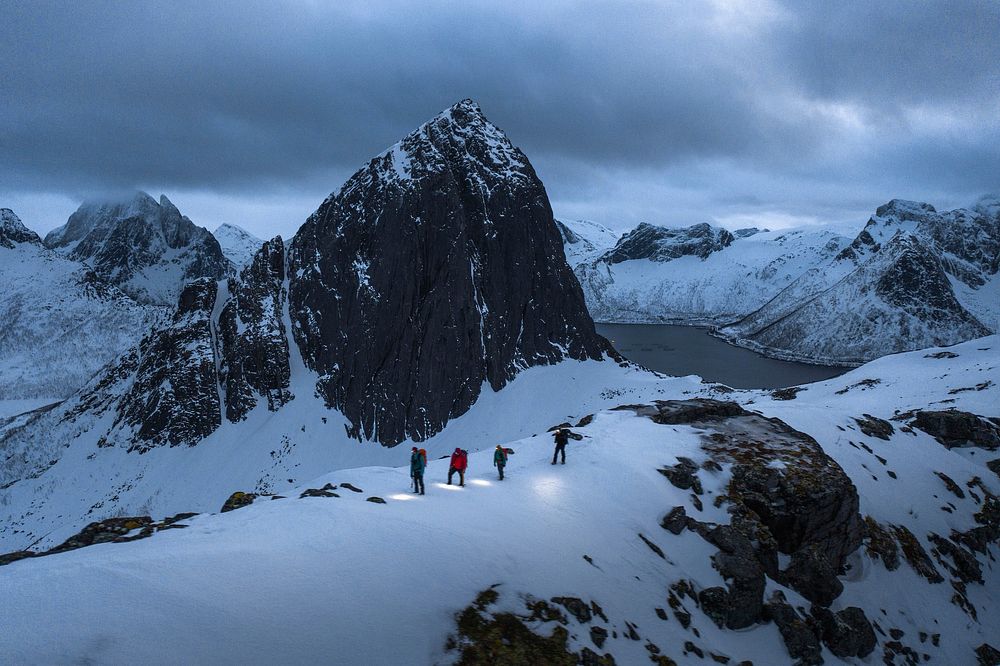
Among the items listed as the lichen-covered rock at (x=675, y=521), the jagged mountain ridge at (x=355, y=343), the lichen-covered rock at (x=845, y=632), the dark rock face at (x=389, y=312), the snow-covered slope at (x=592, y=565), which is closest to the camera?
the snow-covered slope at (x=592, y=565)

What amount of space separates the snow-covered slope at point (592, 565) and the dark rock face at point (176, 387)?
61640 millimetres

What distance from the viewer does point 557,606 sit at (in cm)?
1355

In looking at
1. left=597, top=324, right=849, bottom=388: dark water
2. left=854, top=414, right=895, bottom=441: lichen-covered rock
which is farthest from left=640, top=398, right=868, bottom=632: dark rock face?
left=597, top=324, right=849, bottom=388: dark water

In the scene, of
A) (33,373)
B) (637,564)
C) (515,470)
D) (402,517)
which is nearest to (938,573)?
(637,564)

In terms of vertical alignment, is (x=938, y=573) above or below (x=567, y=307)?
below

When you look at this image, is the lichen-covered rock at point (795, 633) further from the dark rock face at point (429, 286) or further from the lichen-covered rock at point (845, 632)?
the dark rock face at point (429, 286)

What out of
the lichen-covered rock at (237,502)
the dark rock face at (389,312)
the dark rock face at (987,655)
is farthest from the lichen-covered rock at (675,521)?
the dark rock face at (389,312)

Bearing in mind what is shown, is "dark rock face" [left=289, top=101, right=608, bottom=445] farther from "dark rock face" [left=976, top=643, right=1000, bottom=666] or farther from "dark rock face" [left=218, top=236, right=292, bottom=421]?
"dark rock face" [left=976, top=643, right=1000, bottom=666]

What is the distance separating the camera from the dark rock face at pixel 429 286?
2982 inches

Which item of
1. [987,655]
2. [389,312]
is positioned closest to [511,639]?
[987,655]

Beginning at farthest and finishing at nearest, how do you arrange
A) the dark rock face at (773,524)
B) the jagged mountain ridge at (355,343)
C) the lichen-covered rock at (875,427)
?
1. the jagged mountain ridge at (355,343)
2. the lichen-covered rock at (875,427)
3. the dark rock face at (773,524)

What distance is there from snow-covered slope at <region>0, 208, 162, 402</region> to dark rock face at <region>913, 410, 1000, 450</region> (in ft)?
698

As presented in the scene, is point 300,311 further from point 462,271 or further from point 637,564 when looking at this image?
point 637,564

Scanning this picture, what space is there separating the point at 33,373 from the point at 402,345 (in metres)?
166
